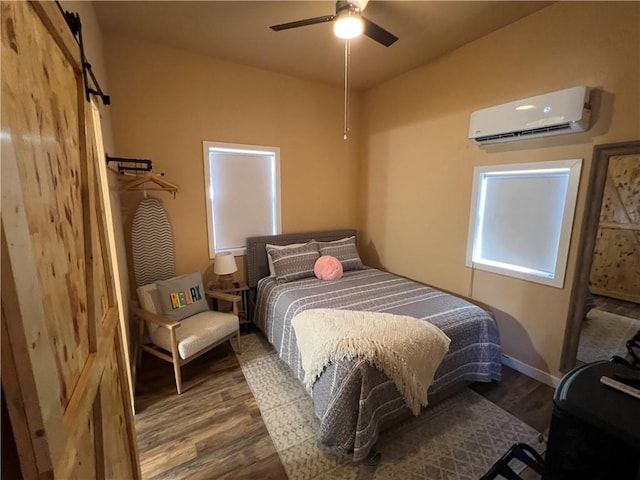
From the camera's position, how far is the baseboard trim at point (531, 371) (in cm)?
227

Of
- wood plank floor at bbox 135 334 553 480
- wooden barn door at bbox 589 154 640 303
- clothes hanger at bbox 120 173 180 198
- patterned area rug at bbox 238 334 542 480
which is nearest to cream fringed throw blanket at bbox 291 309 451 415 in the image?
patterned area rug at bbox 238 334 542 480

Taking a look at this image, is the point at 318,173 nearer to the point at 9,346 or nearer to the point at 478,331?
the point at 478,331

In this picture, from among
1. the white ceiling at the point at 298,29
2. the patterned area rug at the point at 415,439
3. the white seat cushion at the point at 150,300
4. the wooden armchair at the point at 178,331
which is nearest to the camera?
the patterned area rug at the point at 415,439

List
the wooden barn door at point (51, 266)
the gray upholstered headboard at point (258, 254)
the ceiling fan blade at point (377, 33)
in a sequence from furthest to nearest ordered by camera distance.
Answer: the gray upholstered headboard at point (258, 254)
the ceiling fan blade at point (377, 33)
the wooden barn door at point (51, 266)

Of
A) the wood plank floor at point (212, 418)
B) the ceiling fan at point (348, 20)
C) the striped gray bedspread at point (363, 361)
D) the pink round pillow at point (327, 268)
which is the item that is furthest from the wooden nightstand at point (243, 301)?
the ceiling fan at point (348, 20)

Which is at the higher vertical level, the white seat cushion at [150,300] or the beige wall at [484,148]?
the beige wall at [484,148]

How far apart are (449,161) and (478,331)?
66.5 inches

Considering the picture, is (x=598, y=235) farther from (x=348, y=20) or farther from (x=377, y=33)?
(x=348, y=20)

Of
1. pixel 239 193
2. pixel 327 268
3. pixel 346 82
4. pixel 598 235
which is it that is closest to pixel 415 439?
pixel 327 268

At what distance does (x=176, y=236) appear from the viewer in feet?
9.52

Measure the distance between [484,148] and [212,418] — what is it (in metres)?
3.18

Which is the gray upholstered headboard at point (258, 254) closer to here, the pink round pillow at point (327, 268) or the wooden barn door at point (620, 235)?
the pink round pillow at point (327, 268)

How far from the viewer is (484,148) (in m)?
2.57

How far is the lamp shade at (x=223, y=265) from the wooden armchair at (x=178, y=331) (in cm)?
46
